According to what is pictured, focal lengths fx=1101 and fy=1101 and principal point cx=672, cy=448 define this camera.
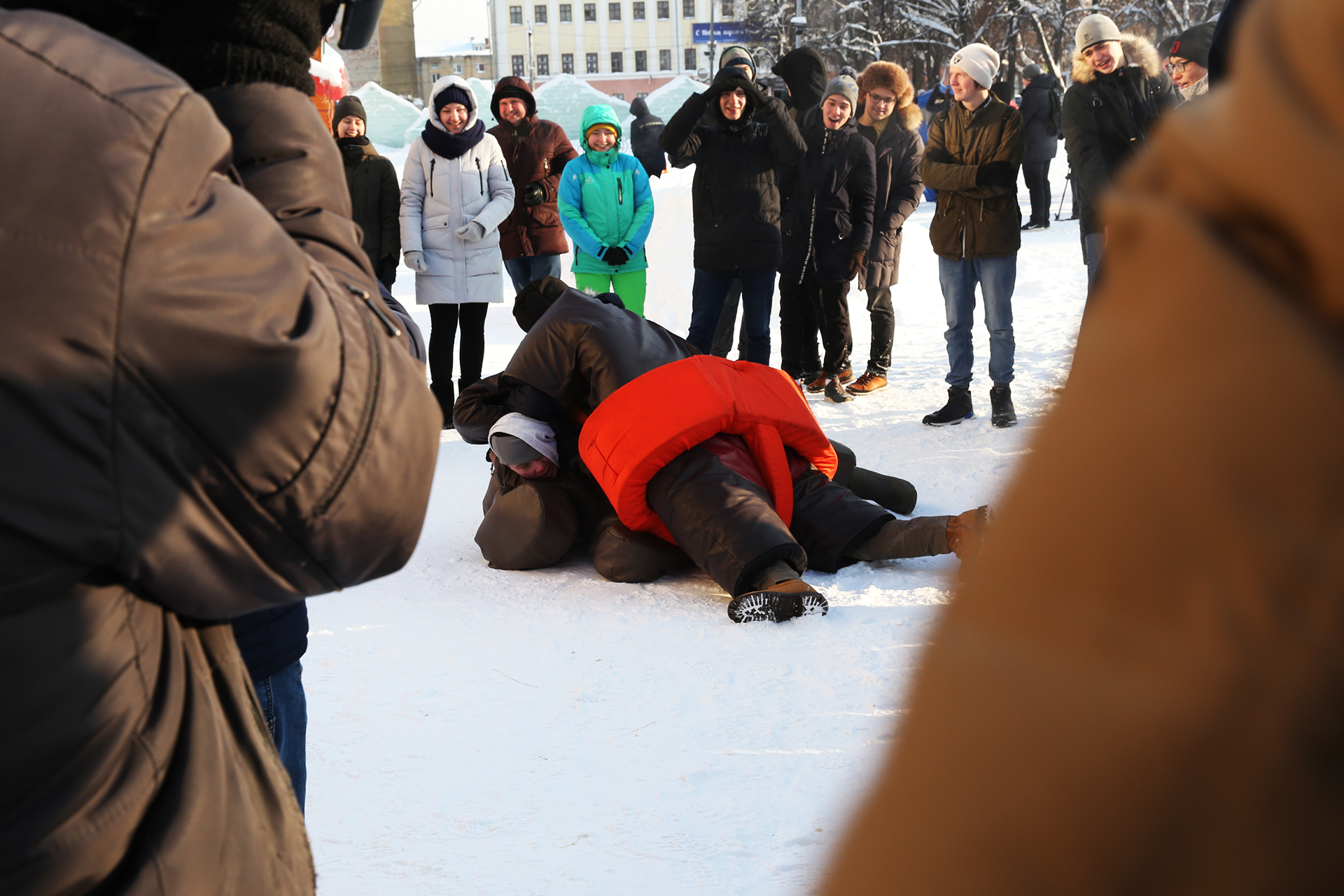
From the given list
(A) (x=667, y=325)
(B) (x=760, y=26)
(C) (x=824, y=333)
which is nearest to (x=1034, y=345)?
(C) (x=824, y=333)

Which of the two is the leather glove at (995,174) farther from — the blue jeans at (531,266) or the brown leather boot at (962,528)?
the blue jeans at (531,266)

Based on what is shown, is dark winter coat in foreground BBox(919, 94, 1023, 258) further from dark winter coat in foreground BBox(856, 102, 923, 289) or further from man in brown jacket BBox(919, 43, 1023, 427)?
dark winter coat in foreground BBox(856, 102, 923, 289)

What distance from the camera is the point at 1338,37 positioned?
0.29m

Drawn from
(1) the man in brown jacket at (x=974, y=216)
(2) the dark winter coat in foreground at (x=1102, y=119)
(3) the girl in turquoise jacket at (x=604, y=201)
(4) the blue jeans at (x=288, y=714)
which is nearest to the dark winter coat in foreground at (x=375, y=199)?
(3) the girl in turquoise jacket at (x=604, y=201)

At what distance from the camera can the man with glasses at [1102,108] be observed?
17.9ft

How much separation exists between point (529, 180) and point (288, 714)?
20.4 ft

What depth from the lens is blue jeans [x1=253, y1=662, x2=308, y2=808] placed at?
1.36m

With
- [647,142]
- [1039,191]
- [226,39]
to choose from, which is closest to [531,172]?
[226,39]

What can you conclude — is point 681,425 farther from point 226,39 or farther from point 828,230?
point 828,230

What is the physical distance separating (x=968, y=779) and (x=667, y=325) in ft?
29.7

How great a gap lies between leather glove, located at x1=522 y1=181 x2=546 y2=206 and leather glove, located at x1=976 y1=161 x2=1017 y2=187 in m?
2.83

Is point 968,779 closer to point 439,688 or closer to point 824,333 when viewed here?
point 439,688

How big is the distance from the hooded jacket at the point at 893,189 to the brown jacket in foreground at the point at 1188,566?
6.47 m

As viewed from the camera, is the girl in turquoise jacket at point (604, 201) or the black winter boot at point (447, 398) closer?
the black winter boot at point (447, 398)
